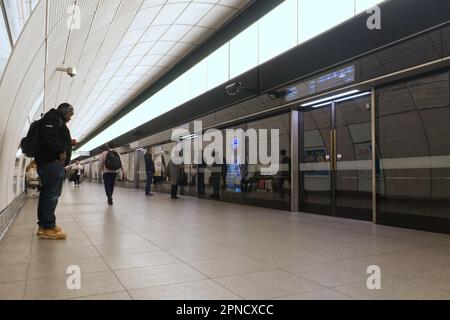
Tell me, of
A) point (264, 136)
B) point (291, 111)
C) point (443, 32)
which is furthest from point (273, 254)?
point (264, 136)

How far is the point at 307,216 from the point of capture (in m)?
7.11

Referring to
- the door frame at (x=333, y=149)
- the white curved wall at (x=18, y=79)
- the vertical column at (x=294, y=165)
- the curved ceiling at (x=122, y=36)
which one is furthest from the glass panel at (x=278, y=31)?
the white curved wall at (x=18, y=79)

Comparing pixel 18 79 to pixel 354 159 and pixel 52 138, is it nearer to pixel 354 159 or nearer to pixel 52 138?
pixel 52 138

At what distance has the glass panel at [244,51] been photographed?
903cm

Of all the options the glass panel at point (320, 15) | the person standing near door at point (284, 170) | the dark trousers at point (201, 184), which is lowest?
the dark trousers at point (201, 184)

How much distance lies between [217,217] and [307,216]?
172cm

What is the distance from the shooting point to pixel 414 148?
545cm

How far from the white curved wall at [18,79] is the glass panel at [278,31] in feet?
15.5

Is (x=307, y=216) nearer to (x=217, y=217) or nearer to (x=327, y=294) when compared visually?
(x=217, y=217)

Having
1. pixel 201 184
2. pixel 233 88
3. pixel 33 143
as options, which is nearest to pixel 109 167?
pixel 201 184

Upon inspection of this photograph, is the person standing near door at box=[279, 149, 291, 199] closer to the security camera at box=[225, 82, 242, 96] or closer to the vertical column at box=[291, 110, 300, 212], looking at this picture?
the vertical column at box=[291, 110, 300, 212]

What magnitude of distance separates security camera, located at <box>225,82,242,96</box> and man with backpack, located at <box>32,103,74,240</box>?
5.07 metres

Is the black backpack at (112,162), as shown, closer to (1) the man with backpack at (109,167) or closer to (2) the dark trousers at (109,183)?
(1) the man with backpack at (109,167)

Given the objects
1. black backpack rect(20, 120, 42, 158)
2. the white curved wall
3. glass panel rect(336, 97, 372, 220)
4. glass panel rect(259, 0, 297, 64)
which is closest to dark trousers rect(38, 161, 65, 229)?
black backpack rect(20, 120, 42, 158)
